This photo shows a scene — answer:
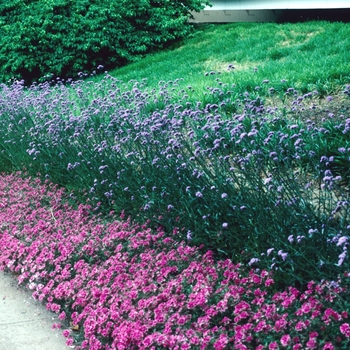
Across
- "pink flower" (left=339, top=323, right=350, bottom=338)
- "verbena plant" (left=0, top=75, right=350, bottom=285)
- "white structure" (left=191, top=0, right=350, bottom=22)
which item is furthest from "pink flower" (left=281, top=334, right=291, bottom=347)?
"white structure" (left=191, top=0, right=350, bottom=22)

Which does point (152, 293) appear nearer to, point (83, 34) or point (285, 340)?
point (285, 340)

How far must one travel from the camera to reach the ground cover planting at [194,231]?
146 inches

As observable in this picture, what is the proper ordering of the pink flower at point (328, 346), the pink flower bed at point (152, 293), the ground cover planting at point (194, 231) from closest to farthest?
the pink flower at point (328, 346) → the pink flower bed at point (152, 293) → the ground cover planting at point (194, 231)

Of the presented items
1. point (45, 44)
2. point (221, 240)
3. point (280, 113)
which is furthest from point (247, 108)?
point (45, 44)

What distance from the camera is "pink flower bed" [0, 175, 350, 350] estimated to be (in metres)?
3.51

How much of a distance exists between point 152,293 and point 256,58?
8.27m

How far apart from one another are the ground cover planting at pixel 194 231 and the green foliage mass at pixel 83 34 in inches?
315

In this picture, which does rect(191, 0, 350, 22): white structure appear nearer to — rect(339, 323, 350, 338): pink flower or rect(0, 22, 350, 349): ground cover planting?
rect(0, 22, 350, 349): ground cover planting

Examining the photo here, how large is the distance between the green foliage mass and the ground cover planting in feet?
26.3

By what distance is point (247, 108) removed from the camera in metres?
5.93

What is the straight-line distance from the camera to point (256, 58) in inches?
460

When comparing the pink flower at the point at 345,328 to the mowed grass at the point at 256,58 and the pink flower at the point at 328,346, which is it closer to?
the pink flower at the point at 328,346

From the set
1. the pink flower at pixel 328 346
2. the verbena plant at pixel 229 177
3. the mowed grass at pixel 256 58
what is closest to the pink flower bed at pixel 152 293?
the pink flower at pixel 328 346

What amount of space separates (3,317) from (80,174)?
7.10 ft
